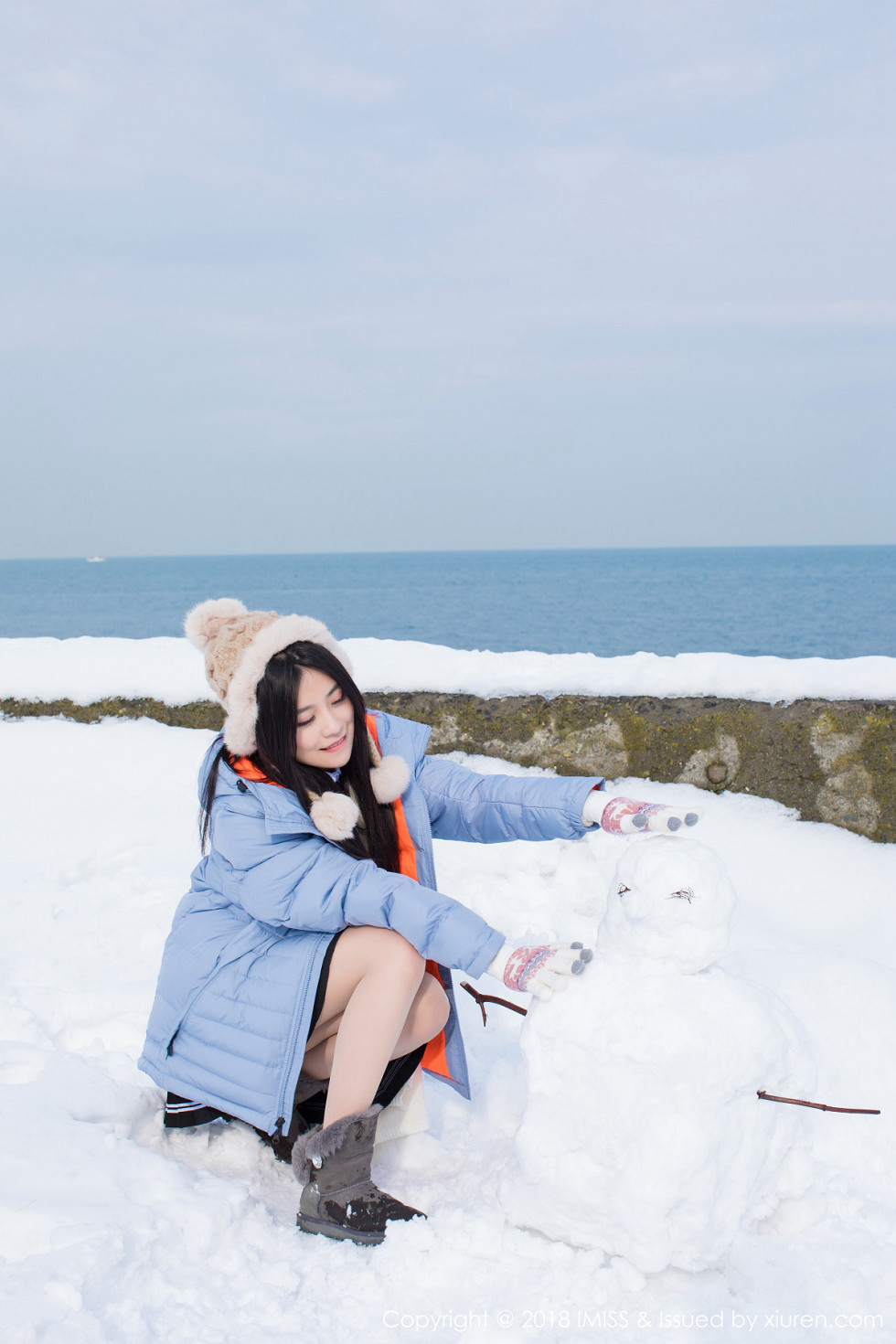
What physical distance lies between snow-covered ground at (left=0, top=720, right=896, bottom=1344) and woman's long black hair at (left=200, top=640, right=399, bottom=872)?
24.0 inches

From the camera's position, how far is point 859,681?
4.45 meters

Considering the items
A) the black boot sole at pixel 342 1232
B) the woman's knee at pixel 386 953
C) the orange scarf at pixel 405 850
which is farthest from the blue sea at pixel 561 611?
the black boot sole at pixel 342 1232

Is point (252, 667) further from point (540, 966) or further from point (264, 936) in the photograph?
point (540, 966)

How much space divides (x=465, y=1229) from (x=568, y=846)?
219cm

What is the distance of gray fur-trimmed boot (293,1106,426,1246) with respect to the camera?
7.08 ft

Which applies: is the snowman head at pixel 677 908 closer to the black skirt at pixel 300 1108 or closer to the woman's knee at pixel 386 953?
the woman's knee at pixel 386 953

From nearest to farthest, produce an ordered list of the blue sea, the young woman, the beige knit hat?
the young woman, the beige knit hat, the blue sea

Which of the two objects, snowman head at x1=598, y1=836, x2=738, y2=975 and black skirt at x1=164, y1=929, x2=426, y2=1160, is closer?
snowman head at x1=598, y1=836, x2=738, y2=975

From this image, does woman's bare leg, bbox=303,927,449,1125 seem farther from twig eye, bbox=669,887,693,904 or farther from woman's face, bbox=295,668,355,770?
twig eye, bbox=669,887,693,904

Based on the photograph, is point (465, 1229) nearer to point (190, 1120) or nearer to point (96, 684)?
point (190, 1120)

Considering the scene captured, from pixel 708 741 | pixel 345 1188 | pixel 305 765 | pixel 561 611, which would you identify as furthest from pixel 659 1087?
pixel 561 611

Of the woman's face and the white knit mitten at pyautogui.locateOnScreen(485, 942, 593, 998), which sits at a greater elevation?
the woman's face

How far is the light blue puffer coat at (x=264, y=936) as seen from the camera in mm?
2217

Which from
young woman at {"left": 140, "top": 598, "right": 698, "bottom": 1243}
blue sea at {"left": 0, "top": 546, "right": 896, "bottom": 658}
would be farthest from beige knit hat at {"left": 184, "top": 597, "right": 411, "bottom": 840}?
blue sea at {"left": 0, "top": 546, "right": 896, "bottom": 658}
